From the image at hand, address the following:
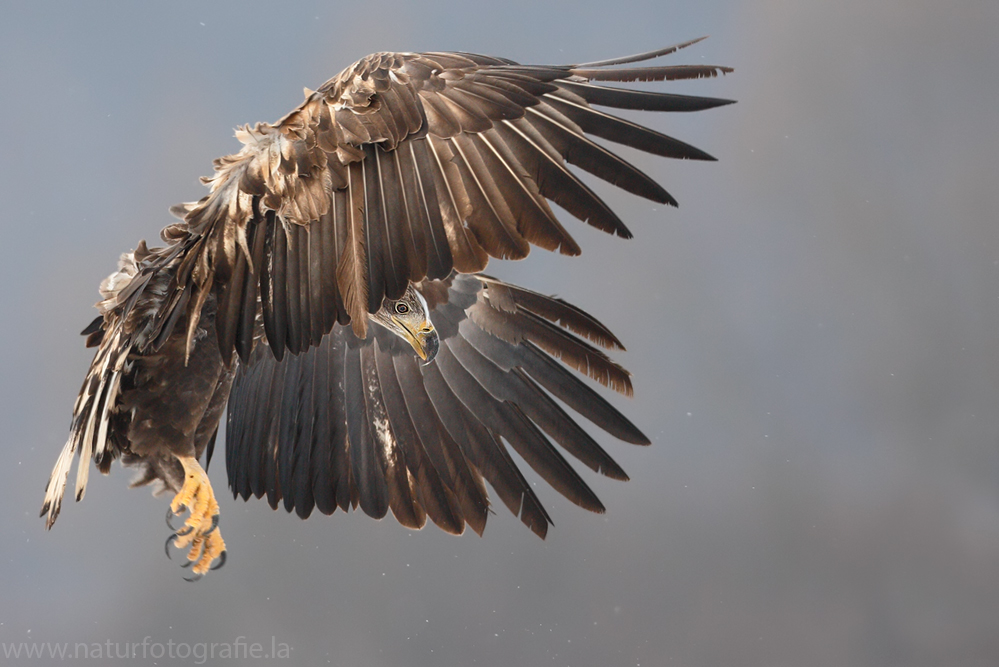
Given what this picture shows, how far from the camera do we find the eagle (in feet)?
10.3

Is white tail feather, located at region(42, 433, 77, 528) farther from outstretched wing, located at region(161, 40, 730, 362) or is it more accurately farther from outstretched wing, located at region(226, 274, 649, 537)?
outstretched wing, located at region(161, 40, 730, 362)

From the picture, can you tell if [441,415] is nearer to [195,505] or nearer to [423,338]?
[423,338]

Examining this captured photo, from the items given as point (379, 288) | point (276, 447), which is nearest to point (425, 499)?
point (276, 447)

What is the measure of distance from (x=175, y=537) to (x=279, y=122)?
223 centimetres

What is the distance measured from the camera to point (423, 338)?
4633 mm

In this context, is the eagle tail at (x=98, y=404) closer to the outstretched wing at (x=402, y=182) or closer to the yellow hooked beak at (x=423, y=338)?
the outstretched wing at (x=402, y=182)

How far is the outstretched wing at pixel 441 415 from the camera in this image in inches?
186

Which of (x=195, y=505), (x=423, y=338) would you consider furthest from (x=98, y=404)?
(x=423, y=338)

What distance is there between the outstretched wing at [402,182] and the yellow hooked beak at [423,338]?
118 centimetres

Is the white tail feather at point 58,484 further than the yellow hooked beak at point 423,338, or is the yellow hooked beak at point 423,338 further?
the yellow hooked beak at point 423,338

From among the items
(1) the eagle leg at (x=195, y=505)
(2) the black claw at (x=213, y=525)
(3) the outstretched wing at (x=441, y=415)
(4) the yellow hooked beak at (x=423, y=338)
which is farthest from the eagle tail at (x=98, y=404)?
(4) the yellow hooked beak at (x=423, y=338)

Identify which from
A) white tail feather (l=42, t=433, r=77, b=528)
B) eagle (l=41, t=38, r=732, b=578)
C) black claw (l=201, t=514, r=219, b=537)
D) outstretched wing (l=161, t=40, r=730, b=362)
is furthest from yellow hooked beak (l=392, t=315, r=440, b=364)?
white tail feather (l=42, t=433, r=77, b=528)

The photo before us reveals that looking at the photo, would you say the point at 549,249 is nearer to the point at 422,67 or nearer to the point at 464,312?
the point at 422,67

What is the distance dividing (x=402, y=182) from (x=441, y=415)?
1.97 metres
